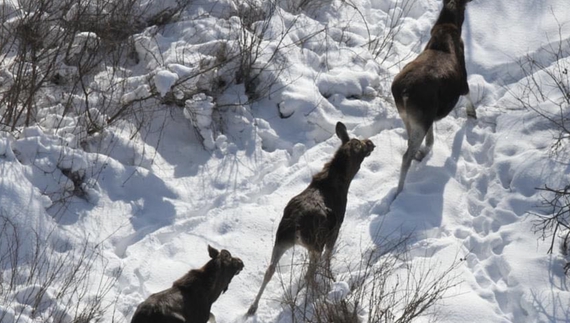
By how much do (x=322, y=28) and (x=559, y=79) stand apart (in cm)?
328

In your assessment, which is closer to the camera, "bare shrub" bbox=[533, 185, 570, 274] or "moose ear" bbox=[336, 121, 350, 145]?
"bare shrub" bbox=[533, 185, 570, 274]

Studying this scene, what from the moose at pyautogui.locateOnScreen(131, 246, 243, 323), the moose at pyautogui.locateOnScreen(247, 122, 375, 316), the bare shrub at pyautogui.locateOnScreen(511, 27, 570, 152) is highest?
the bare shrub at pyautogui.locateOnScreen(511, 27, 570, 152)

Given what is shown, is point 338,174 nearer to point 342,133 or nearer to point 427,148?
point 342,133

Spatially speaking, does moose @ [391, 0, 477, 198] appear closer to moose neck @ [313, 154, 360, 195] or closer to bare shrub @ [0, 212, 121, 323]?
moose neck @ [313, 154, 360, 195]

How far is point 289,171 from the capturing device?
11.1m

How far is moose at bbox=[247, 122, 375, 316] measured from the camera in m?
8.87

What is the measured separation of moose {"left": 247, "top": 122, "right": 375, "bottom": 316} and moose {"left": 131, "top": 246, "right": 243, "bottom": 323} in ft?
1.62

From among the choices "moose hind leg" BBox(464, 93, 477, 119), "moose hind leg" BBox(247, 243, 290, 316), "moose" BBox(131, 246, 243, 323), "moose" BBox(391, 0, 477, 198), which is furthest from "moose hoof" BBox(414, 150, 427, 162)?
"moose" BBox(131, 246, 243, 323)

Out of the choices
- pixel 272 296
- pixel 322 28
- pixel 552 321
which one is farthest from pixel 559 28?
pixel 272 296

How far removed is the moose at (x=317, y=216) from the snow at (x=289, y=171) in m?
0.45

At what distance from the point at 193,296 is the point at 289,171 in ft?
10.1

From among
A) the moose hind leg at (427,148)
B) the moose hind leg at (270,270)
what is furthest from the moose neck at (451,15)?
the moose hind leg at (270,270)

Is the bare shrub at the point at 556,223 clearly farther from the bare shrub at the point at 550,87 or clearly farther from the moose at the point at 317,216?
the moose at the point at 317,216

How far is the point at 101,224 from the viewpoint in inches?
394
